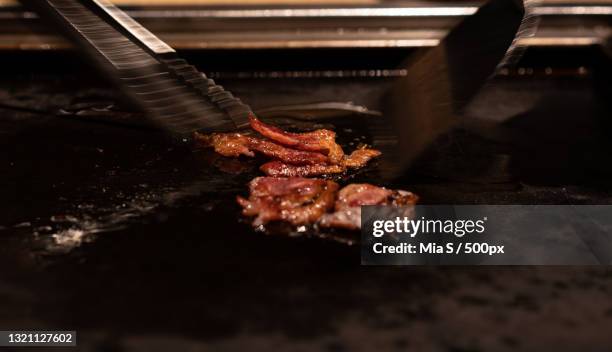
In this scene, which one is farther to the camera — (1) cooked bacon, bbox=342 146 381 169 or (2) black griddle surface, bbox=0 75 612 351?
(1) cooked bacon, bbox=342 146 381 169

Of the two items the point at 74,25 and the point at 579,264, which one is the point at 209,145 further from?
the point at 579,264

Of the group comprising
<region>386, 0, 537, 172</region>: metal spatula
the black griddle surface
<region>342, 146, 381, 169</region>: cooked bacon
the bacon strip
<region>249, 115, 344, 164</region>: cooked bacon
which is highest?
<region>386, 0, 537, 172</region>: metal spatula

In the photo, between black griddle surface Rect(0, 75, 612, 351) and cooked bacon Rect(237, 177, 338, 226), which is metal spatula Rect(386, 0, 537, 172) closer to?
black griddle surface Rect(0, 75, 612, 351)

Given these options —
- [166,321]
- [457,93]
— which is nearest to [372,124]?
[457,93]

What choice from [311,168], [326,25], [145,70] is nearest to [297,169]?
[311,168]

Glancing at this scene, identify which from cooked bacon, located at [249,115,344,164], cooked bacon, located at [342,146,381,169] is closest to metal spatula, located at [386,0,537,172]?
cooked bacon, located at [342,146,381,169]

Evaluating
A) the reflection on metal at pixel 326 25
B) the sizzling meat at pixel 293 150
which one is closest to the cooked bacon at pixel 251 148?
the sizzling meat at pixel 293 150

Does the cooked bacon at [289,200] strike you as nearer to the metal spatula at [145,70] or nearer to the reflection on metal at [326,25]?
the metal spatula at [145,70]
